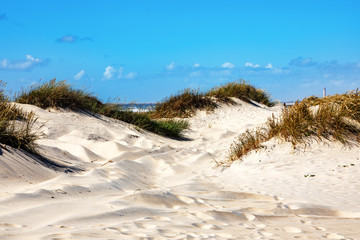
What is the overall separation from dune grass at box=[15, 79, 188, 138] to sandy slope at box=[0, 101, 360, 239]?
1475mm

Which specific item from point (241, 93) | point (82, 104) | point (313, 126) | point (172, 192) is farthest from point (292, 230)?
point (241, 93)

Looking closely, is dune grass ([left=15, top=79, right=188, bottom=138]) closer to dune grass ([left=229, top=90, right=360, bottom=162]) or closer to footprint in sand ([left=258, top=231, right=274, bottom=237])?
dune grass ([left=229, top=90, right=360, bottom=162])

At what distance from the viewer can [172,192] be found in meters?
4.41

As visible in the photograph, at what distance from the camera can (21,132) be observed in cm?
525

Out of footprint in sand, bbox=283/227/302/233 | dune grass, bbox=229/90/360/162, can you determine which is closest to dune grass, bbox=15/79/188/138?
dune grass, bbox=229/90/360/162

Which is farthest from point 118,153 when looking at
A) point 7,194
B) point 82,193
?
point 7,194

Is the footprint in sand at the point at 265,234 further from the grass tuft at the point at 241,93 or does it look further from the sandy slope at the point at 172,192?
the grass tuft at the point at 241,93

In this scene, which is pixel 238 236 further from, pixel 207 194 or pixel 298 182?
pixel 298 182

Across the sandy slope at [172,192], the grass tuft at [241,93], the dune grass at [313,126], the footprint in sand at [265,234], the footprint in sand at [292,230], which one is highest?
the grass tuft at [241,93]

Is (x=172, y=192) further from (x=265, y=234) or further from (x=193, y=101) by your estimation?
(x=193, y=101)

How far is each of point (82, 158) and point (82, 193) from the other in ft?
8.22

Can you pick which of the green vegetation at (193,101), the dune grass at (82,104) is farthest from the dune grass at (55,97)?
the green vegetation at (193,101)

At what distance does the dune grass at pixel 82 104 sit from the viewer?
32.3ft

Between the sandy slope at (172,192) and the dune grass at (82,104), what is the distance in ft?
4.84
